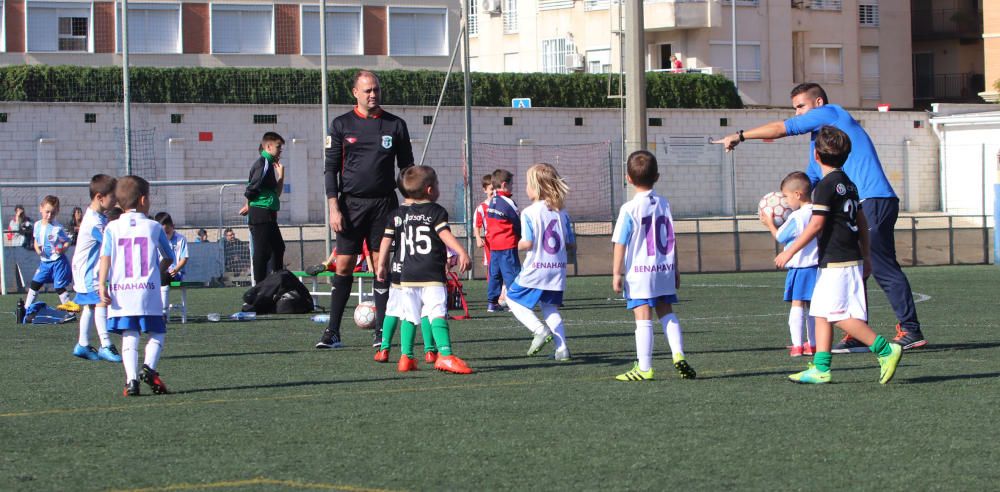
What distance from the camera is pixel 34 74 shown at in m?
42.4

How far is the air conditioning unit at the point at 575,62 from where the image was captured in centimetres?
5909

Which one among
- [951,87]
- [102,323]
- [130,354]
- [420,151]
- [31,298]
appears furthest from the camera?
Result: [951,87]

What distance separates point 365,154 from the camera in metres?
11.4

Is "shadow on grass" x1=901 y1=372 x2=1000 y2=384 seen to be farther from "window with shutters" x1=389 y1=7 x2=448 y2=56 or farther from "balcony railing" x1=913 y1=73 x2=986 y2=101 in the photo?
"balcony railing" x1=913 y1=73 x2=986 y2=101

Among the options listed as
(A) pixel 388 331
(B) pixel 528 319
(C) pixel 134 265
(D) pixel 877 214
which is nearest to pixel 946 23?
(D) pixel 877 214

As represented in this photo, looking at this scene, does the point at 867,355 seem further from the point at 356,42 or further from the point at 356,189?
the point at 356,42

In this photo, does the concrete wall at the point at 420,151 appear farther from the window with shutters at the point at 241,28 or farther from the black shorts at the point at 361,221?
the black shorts at the point at 361,221

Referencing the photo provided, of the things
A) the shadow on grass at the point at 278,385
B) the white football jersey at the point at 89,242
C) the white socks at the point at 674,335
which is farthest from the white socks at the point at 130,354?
the white football jersey at the point at 89,242

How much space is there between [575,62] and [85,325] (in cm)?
4855

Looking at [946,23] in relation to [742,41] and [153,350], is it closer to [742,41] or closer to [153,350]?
[742,41]

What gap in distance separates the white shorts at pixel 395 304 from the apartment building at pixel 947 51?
59.5 m

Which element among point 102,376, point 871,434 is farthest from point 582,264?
point 871,434

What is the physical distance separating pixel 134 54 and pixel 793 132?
41948 millimetres

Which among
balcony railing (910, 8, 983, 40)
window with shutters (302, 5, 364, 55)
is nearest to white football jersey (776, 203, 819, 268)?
window with shutters (302, 5, 364, 55)
